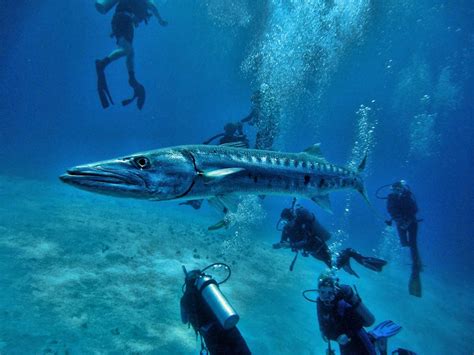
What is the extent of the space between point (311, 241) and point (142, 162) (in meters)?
7.29

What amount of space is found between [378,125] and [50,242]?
68583 millimetres

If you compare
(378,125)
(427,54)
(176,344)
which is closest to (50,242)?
(176,344)

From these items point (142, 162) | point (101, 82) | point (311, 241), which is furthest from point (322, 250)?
point (101, 82)

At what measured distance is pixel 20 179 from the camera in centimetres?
2361

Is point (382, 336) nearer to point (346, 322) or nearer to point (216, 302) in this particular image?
point (346, 322)

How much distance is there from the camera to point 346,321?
18.6 feet

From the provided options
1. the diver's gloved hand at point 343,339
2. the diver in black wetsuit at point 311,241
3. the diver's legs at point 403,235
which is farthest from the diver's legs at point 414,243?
the diver's gloved hand at point 343,339

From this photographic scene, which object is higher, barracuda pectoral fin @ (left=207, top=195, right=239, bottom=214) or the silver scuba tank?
barracuda pectoral fin @ (left=207, top=195, right=239, bottom=214)

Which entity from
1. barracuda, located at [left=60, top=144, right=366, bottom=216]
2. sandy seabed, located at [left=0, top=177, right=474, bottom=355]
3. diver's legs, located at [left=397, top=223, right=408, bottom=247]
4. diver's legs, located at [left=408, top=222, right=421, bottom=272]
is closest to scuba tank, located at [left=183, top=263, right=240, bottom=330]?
barracuda, located at [left=60, top=144, right=366, bottom=216]

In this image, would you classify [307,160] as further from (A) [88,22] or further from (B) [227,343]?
(A) [88,22]

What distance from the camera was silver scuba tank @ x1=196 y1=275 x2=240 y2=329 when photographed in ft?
14.8

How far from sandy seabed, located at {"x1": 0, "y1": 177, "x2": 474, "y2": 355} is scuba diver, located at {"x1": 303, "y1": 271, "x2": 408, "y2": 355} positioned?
296cm

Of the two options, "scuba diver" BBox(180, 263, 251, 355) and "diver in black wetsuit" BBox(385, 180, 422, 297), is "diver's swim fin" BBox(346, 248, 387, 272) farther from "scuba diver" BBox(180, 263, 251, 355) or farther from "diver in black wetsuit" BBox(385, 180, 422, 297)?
"scuba diver" BBox(180, 263, 251, 355)

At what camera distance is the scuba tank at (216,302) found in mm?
4516
